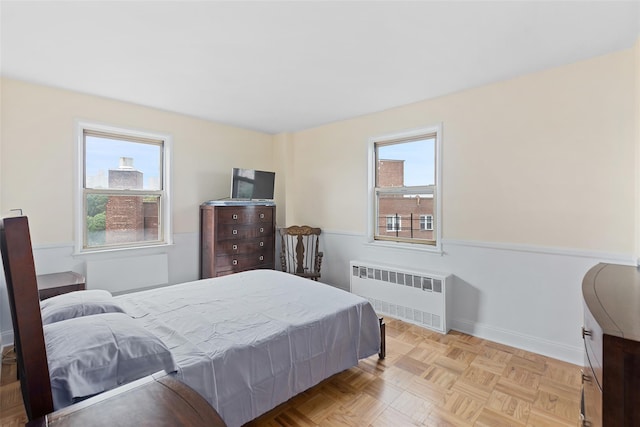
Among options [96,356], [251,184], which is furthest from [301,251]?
[96,356]

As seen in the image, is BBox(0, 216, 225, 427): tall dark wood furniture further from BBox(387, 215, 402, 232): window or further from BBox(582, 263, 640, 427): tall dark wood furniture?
BBox(387, 215, 402, 232): window

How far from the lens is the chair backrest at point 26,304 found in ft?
2.28

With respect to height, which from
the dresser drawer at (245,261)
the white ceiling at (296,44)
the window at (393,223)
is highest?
the white ceiling at (296,44)

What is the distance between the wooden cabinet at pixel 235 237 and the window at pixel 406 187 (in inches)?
59.4

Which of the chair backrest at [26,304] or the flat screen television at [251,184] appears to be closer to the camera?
the chair backrest at [26,304]

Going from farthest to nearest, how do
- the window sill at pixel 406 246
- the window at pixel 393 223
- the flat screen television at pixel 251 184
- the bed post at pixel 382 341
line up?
1. the flat screen television at pixel 251 184
2. the window at pixel 393 223
3. the window sill at pixel 406 246
4. the bed post at pixel 382 341

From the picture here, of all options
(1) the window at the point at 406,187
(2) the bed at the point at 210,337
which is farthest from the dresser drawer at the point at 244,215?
(1) the window at the point at 406,187

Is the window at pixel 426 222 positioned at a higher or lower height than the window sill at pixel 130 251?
higher

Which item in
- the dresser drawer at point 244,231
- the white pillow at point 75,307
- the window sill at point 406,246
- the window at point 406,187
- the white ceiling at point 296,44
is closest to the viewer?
the white pillow at point 75,307

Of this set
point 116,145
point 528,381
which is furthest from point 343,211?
point 116,145

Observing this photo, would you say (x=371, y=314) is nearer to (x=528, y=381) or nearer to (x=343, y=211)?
(x=528, y=381)

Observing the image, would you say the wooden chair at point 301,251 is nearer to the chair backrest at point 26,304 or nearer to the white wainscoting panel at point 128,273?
the white wainscoting panel at point 128,273

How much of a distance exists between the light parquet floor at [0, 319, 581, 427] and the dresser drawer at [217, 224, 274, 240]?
211 cm

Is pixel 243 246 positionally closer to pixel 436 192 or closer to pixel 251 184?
pixel 251 184
